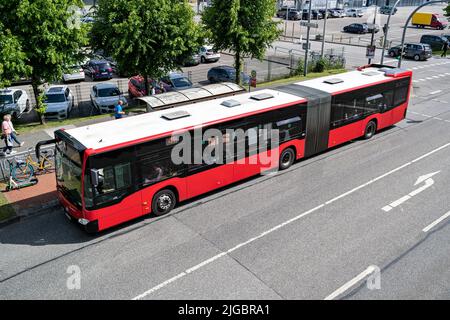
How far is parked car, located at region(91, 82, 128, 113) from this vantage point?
23.2m

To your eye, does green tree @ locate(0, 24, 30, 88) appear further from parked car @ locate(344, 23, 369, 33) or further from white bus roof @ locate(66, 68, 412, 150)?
parked car @ locate(344, 23, 369, 33)

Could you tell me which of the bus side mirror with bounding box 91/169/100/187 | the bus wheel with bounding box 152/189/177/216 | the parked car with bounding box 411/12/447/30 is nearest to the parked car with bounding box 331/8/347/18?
the parked car with bounding box 411/12/447/30

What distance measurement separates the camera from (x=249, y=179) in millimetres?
14859

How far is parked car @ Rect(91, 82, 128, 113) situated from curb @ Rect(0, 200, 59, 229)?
11161mm

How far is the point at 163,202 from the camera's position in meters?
12.3

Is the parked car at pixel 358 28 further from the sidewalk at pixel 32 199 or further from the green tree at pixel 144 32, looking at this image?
the sidewalk at pixel 32 199

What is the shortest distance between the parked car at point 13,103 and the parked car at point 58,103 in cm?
147

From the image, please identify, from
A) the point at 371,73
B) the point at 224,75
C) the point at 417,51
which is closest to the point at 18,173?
the point at 371,73

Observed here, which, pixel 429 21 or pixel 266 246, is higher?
pixel 429 21

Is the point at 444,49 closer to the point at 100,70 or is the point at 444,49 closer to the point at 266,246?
the point at 100,70

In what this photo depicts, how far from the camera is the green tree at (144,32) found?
1934 cm

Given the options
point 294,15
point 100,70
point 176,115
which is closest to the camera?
point 176,115

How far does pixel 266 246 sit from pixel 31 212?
7.17 meters
